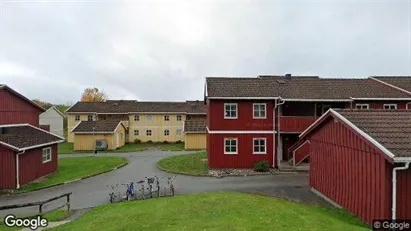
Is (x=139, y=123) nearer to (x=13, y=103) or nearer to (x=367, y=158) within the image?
(x=13, y=103)

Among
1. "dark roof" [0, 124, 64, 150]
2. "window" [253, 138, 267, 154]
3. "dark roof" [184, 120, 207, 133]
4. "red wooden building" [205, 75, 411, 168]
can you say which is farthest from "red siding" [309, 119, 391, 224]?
"dark roof" [184, 120, 207, 133]

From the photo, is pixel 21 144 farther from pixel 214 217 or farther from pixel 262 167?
pixel 214 217

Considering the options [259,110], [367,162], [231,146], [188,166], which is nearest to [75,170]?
[188,166]

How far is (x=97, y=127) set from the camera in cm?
5294

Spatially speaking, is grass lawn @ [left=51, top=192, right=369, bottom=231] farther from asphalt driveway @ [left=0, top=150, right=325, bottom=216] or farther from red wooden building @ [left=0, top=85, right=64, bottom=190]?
red wooden building @ [left=0, top=85, right=64, bottom=190]

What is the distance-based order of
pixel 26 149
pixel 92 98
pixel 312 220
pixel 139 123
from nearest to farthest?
1. pixel 312 220
2. pixel 26 149
3. pixel 139 123
4. pixel 92 98

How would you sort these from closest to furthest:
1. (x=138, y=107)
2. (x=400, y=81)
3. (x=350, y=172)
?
(x=350, y=172), (x=400, y=81), (x=138, y=107)

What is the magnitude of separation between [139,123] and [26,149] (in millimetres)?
35798

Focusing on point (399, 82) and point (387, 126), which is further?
point (399, 82)

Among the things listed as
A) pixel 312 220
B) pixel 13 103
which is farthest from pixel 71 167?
pixel 312 220

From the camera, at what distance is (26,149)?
25719 millimetres

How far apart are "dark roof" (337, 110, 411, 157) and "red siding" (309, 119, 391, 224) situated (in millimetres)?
533

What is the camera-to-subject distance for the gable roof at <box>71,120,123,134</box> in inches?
2042

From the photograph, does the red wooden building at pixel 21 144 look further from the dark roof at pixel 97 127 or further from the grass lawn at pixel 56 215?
the dark roof at pixel 97 127
